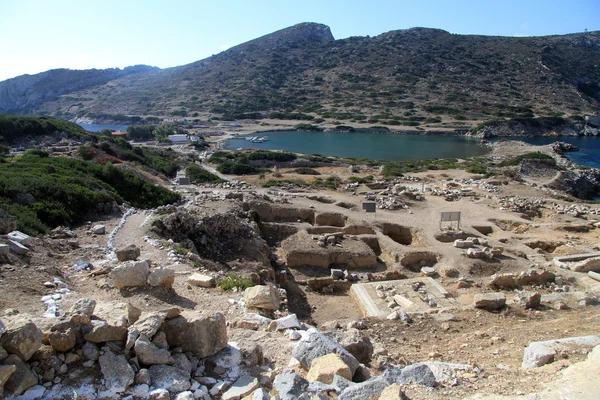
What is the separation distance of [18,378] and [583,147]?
77.5m

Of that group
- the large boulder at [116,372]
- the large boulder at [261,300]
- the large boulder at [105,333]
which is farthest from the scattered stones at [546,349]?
the large boulder at [105,333]

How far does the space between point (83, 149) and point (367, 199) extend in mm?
20696

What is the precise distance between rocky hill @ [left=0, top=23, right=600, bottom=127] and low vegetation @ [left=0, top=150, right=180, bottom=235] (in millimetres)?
73394

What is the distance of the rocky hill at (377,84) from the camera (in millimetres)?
93188

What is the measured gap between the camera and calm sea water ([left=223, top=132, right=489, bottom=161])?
190ft

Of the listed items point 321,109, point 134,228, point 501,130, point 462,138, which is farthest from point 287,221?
point 321,109

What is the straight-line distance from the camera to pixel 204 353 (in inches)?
195

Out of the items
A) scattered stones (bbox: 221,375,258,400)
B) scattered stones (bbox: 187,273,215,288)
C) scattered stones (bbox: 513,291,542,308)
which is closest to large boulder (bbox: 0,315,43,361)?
scattered stones (bbox: 221,375,258,400)

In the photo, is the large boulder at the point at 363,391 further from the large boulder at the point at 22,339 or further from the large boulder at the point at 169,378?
the large boulder at the point at 22,339

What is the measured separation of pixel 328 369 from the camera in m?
4.62

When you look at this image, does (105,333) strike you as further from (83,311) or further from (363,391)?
(363,391)

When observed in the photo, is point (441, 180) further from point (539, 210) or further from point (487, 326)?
point (487, 326)

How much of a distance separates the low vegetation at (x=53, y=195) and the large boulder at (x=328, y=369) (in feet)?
29.2

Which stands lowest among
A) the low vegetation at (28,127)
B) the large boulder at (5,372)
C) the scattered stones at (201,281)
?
the scattered stones at (201,281)
